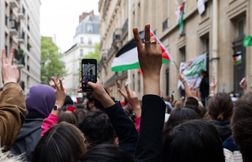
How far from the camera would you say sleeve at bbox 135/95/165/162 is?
2113mm

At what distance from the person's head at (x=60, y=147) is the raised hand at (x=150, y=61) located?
1.51 feet

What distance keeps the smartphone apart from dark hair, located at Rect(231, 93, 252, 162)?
885 mm

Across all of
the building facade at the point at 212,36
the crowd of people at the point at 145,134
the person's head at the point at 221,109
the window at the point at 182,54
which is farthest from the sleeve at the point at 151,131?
the window at the point at 182,54

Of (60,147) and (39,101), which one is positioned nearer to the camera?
(60,147)

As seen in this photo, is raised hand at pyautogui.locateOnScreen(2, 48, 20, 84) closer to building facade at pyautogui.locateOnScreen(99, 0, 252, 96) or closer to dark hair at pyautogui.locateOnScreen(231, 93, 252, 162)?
dark hair at pyautogui.locateOnScreen(231, 93, 252, 162)

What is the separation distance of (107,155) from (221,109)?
7.72ft

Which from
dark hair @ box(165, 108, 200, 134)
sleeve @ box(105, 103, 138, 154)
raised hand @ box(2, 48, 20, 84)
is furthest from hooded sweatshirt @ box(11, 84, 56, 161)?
dark hair @ box(165, 108, 200, 134)

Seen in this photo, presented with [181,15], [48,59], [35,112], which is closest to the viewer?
[35,112]

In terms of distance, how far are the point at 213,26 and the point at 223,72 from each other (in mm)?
1429

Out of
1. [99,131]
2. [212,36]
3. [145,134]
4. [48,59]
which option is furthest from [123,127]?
[48,59]

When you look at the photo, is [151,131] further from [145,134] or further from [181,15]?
[181,15]

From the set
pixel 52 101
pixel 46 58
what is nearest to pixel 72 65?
pixel 46 58

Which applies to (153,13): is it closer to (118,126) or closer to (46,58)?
(118,126)

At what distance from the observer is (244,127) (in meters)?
2.14
